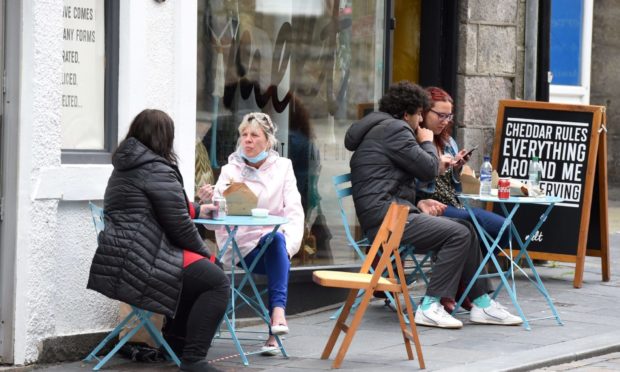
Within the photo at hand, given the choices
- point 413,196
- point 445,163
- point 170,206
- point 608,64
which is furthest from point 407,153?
point 608,64

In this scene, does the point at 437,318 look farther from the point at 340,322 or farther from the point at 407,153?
the point at 340,322

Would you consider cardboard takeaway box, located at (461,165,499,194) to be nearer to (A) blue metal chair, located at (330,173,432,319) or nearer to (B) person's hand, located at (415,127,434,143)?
(B) person's hand, located at (415,127,434,143)

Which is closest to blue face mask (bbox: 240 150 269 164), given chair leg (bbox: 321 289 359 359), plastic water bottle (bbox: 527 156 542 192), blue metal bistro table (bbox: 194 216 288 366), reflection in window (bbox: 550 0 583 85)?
blue metal bistro table (bbox: 194 216 288 366)

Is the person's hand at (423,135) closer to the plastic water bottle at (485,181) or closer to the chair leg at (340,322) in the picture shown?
the plastic water bottle at (485,181)

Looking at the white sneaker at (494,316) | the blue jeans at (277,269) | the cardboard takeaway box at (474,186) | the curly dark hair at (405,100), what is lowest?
the white sneaker at (494,316)

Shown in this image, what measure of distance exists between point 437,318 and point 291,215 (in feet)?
4.06

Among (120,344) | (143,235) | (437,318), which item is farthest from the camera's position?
(437,318)

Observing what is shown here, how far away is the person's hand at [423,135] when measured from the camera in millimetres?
8779

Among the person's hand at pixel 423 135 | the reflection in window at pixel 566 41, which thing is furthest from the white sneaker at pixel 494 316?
the reflection in window at pixel 566 41

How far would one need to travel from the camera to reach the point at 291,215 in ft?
25.7

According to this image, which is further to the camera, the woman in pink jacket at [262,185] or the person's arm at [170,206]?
the woman in pink jacket at [262,185]

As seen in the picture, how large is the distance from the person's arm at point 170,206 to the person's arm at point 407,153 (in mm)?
2079

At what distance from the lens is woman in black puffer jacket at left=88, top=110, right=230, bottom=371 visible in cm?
661

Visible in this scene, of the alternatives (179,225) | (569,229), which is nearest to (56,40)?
(179,225)
